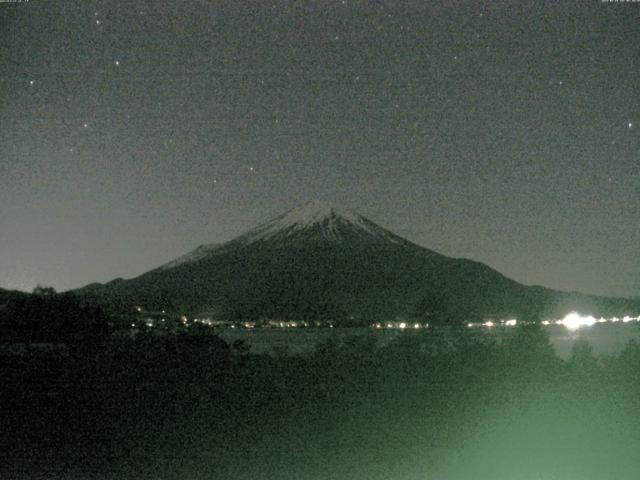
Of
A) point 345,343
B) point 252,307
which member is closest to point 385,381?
point 345,343

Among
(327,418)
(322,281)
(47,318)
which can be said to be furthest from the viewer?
(322,281)

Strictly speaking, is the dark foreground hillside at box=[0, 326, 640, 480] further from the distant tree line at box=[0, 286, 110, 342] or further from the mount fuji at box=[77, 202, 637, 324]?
the mount fuji at box=[77, 202, 637, 324]

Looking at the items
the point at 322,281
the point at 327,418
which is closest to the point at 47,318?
the point at 327,418

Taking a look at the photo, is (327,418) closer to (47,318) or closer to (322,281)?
(47,318)

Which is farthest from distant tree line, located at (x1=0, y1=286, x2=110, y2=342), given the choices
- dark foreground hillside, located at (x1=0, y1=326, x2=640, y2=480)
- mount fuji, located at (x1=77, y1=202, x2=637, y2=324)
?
mount fuji, located at (x1=77, y1=202, x2=637, y2=324)

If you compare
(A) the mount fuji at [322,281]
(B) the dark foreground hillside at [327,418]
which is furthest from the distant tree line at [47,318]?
(A) the mount fuji at [322,281]

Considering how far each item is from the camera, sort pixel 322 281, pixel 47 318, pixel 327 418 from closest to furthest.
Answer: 1. pixel 327 418
2. pixel 47 318
3. pixel 322 281
